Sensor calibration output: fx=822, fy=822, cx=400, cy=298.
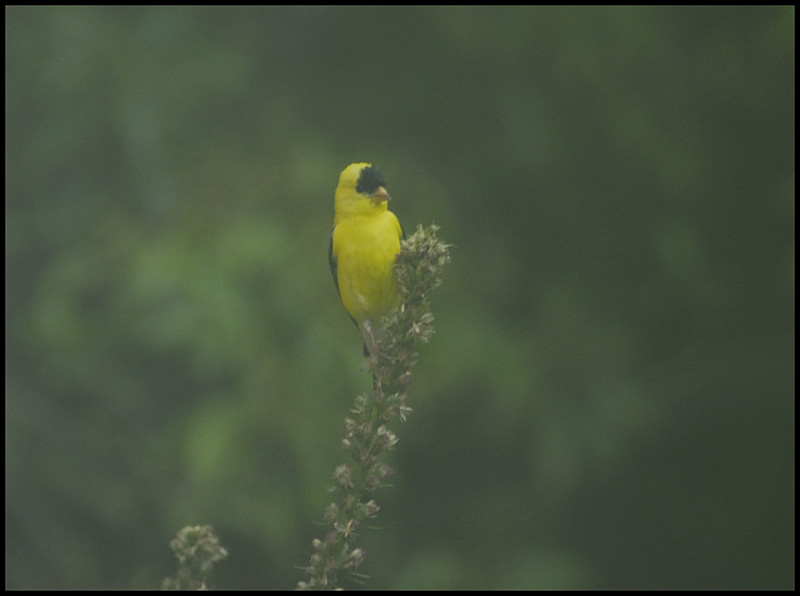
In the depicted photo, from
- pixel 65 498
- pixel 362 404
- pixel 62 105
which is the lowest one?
pixel 362 404

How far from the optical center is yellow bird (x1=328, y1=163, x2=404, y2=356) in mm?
1365

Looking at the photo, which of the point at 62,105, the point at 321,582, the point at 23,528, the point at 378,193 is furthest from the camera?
the point at 62,105

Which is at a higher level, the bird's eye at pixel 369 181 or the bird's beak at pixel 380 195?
the bird's eye at pixel 369 181

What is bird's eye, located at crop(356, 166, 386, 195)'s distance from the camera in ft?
4.40

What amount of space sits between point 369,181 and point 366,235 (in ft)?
0.30

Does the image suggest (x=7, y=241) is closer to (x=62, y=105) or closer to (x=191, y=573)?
(x=62, y=105)

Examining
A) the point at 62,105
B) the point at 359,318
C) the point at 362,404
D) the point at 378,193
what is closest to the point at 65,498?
the point at 62,105

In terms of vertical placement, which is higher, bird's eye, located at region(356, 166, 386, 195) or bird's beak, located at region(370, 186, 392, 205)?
bird's eye, located at region(356, 166, 386, 195)

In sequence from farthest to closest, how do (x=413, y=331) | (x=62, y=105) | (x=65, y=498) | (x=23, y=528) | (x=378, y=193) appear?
(x=62, y=105) < (x=65, y=498) < (x=23, y=528) < (x=378, y=193) < (x=413, y=331)

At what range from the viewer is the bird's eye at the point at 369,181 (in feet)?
4.40

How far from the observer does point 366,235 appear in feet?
4.63

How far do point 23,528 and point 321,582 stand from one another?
11.6ft

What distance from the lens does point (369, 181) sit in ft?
4.56

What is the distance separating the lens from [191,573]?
846mm
